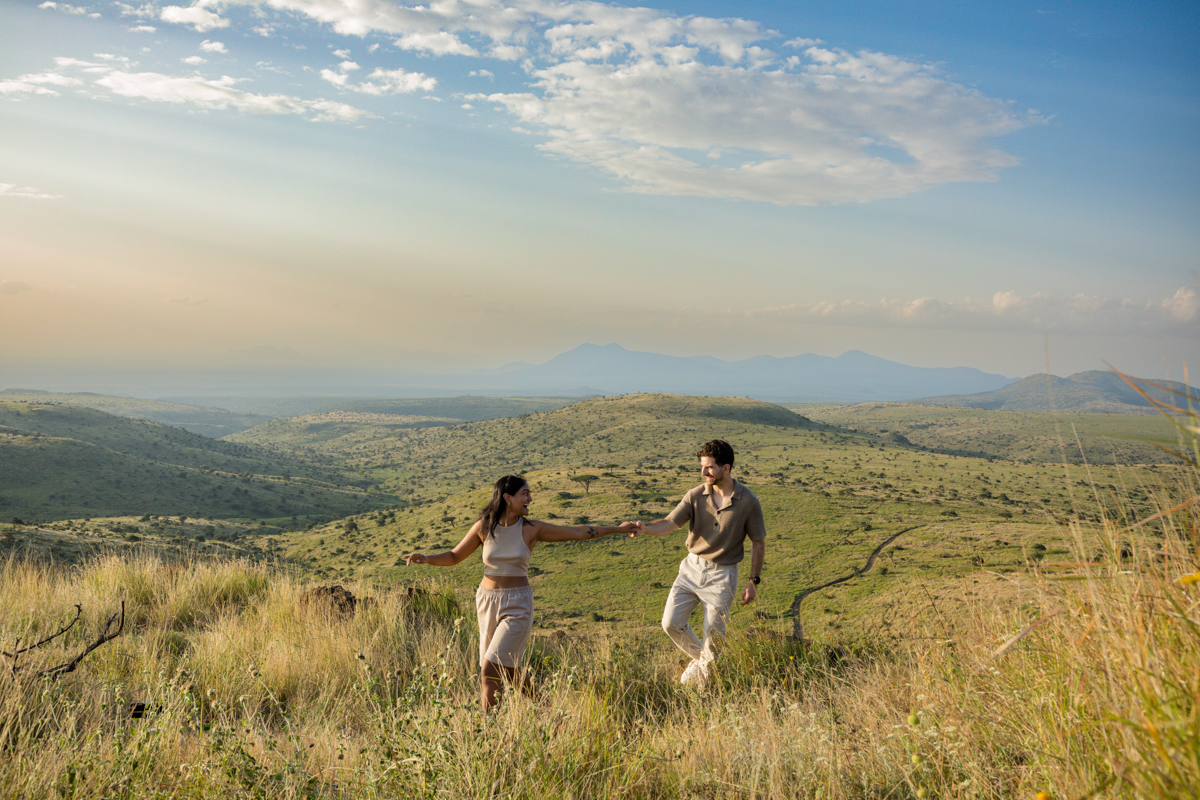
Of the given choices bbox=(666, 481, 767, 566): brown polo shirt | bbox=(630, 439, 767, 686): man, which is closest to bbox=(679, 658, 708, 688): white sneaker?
bbox=(630, 439, 767, 686): man

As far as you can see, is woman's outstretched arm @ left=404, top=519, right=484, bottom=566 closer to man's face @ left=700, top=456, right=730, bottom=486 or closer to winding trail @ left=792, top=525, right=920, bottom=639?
man's face @ left=700, top=456, right=730, bottom=486

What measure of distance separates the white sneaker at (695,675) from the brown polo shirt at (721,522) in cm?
101

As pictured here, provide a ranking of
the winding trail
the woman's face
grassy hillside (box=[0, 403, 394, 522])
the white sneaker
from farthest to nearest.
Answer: grassy hillside (box=[0, 403, 394, 522])
the winding trail
the white sneaker
the woman's face

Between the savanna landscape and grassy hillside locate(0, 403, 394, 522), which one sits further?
grassy hillside locate(0, 403, 394, 522)

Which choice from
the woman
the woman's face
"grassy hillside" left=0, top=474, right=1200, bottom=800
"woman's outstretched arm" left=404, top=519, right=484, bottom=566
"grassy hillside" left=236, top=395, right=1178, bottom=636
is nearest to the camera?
"grassy hillside" left=0, top=474, right=1200, bottom=800

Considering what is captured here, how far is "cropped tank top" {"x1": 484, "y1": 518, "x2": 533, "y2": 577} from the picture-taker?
5070mm

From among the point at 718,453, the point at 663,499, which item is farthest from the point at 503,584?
the point at 663,499

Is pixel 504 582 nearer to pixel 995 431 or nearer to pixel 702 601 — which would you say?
pixel 702 601

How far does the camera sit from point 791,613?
18.6 metres

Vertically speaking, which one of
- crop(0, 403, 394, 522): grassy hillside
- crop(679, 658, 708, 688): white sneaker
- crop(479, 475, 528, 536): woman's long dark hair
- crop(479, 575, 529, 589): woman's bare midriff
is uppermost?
crop(479, 475, 528, 536): woman's long dark hair

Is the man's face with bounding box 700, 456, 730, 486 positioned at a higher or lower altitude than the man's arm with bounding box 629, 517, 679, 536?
higher

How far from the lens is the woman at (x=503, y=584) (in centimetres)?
501

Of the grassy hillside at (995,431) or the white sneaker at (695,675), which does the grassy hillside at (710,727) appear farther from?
the grassy hillside at (995,431)

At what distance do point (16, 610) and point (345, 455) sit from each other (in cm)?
12951
